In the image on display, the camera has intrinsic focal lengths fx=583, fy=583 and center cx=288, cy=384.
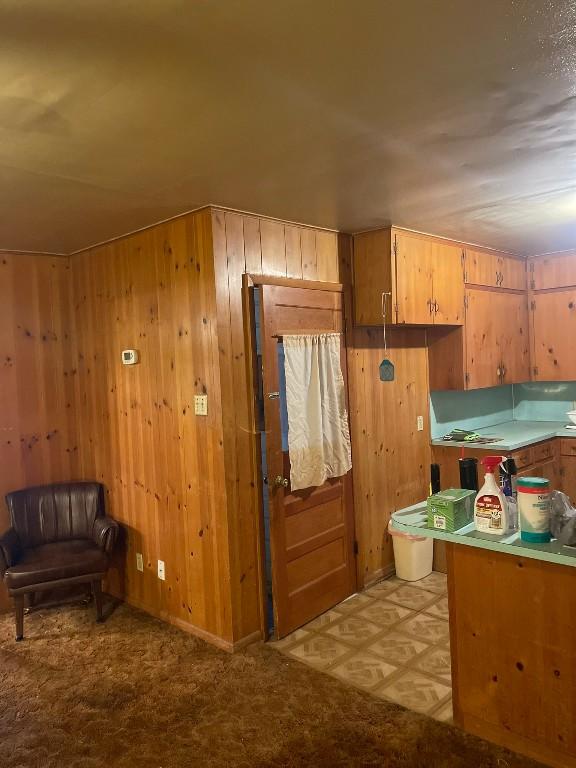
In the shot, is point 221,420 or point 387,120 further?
point 221,420

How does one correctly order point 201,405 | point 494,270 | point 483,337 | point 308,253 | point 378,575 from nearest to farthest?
point 201,405 → point 308,253 → point 378,575 → point 483,337 → point 494,270

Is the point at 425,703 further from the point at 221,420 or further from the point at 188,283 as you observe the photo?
the point at 188,283

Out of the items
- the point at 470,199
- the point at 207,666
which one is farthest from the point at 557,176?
the point at 207,666

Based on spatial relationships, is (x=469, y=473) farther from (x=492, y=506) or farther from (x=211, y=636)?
(x=211, y=636)

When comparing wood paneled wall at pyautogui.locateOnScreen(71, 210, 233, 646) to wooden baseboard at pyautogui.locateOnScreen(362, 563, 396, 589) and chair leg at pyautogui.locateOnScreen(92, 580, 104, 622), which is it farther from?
wooden baseboard at pyautogui.locateOnScreen(362, 563, 396, 589)

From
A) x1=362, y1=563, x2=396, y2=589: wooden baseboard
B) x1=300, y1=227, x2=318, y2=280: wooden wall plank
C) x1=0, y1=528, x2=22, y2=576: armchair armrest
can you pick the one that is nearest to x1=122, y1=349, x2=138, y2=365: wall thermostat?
x1=300, y1=227, x2=318, y2=280: wooden wall plank

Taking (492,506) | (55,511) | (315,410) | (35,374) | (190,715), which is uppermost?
(35,374)

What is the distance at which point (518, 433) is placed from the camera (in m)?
4.83

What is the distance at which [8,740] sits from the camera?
2.53 metres

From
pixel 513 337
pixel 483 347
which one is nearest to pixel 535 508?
pixel 483 347

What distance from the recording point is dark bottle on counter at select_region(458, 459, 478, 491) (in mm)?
2459

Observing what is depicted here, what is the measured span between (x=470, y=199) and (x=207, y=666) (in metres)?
2.85

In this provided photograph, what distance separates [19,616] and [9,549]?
0.39 m

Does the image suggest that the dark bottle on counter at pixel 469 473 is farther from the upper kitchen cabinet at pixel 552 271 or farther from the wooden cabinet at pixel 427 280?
the upper kitchen cabinet at pixel 552 271
